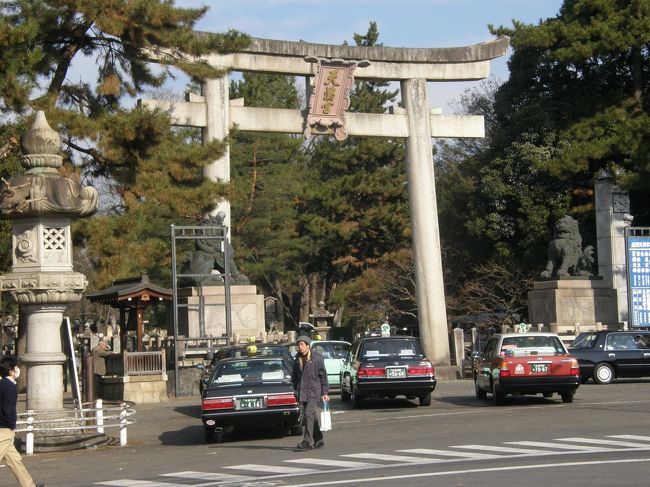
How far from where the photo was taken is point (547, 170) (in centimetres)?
4466

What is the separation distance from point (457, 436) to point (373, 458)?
276cm

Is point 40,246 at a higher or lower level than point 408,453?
higher

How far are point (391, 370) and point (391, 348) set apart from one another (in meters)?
0.92

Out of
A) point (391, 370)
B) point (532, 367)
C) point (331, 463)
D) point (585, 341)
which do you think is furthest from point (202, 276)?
point (331, 463)

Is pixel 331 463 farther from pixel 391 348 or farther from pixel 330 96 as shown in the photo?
pixel 330 96

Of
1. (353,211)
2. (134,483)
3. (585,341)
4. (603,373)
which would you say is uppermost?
(353,211)

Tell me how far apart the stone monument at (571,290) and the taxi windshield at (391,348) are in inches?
585

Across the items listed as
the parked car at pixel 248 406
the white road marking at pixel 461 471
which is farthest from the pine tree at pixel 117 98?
the white road marking at pixel 461 471

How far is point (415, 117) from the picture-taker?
39062 millimetres

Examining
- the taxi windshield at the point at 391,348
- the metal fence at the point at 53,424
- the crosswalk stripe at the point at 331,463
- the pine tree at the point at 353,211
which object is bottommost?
the crosswalk stripe at the point at 331,463

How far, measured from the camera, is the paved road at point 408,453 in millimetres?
13141

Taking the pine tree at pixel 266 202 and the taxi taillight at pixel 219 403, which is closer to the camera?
the taxi taillight at pixel 219 403

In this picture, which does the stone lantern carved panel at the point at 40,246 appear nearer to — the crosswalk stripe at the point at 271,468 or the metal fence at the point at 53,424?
the metal fence at the point at 53,424

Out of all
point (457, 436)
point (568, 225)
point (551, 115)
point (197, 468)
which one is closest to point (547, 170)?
point (551, 115)
